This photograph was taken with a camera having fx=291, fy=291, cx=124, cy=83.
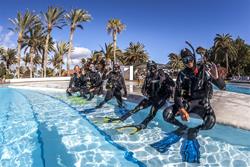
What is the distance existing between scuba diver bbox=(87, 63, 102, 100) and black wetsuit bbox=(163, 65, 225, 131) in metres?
8.13

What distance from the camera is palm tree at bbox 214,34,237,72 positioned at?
6512 cm

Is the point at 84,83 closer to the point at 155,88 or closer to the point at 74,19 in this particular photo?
the point at 155,88

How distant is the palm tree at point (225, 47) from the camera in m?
65.1

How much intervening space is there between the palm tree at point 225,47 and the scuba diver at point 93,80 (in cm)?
5483

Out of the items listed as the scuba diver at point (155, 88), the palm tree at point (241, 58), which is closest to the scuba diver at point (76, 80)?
the scuba diver at point (155, 88)

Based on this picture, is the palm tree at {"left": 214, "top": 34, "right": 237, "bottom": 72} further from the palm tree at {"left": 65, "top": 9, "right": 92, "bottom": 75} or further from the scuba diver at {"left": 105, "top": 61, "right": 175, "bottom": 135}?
the scuba diver at {"left": 105, "top": 61, "right": 175, "bottom": 135}

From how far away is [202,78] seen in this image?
5.75m

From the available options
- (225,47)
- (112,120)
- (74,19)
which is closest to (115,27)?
(74,19)

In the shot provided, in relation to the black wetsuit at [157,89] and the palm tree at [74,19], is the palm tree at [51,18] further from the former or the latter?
the black wetsuit at [157,89]

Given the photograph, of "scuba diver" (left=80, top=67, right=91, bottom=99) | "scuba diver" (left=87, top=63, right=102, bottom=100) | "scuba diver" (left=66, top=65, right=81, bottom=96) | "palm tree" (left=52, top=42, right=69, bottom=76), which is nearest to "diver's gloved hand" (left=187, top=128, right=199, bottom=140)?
"scuba diver" (left=87, top=63, right=102, bottom=100)

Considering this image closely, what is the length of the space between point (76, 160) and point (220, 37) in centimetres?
6647

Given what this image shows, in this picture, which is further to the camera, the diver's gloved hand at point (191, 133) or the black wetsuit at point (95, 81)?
the black wetsuit at point (95, 81)

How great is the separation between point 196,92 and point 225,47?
63508 millimetres

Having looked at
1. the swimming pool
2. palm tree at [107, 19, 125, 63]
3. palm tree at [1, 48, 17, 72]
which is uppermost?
palm tree at [107, 19, 125, 63]
